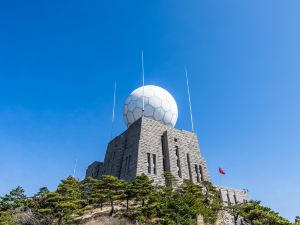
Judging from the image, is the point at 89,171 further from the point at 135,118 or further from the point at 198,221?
the point at 198,221

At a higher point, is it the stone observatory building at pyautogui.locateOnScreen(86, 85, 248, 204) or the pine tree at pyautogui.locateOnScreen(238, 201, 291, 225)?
the stone observatory building at pyautogui.locateOnScreen(86, 85, 248, 204)

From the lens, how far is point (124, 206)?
20.9 metres

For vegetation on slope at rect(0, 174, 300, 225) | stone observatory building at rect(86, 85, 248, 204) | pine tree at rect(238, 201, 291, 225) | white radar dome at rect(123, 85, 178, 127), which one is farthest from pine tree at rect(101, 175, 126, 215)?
white radar dome at rect(123, 85, 178, 127)

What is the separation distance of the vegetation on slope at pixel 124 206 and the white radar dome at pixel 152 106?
10426mm

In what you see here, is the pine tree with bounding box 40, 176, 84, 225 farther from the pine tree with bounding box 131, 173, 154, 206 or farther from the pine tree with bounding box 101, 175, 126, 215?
the pine tree with bounding box 131, 173, 154, 206

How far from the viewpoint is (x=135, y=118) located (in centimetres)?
3125

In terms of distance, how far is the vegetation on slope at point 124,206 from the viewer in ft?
59.4

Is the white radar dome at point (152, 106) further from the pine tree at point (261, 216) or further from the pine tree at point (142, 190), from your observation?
the pine tree at point (261, 216)

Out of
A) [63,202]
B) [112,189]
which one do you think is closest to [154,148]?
[112,189]

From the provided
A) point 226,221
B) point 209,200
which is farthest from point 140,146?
point 226,221

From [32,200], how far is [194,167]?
15.7m

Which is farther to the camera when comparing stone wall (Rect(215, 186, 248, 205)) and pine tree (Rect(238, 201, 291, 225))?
stone wall (Rect(215, 186, 248, 205))

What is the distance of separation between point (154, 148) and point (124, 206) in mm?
7965

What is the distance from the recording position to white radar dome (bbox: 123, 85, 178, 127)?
3067cm
